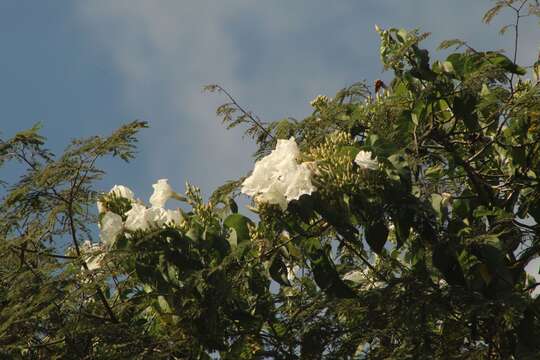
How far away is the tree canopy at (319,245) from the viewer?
294 centimetres

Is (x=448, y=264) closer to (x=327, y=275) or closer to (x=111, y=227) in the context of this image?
(x=327, y=275)

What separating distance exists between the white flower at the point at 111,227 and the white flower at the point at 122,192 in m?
0.17

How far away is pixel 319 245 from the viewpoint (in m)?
3.06

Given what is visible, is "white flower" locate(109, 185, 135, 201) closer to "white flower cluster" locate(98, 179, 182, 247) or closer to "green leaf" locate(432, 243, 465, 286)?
"white flower cluster" locate(98, 179, 182, 247)

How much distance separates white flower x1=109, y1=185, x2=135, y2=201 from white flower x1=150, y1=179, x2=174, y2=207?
0.28 feet

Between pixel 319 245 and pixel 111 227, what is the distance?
70cm

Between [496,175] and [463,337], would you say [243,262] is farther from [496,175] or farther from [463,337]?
[496,175]

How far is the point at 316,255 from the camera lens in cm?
305

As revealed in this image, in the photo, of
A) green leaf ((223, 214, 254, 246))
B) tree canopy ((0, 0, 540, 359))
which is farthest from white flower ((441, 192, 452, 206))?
green leaf ((223, 214, 254, 246))

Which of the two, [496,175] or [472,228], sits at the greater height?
[496,175]

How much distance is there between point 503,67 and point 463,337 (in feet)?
3.42

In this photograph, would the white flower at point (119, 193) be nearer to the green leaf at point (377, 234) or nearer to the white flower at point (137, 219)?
the white flower at point (137, 219)

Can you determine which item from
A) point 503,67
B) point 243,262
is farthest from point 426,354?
point 503,67

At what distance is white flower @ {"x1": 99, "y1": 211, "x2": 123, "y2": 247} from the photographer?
119 inches
